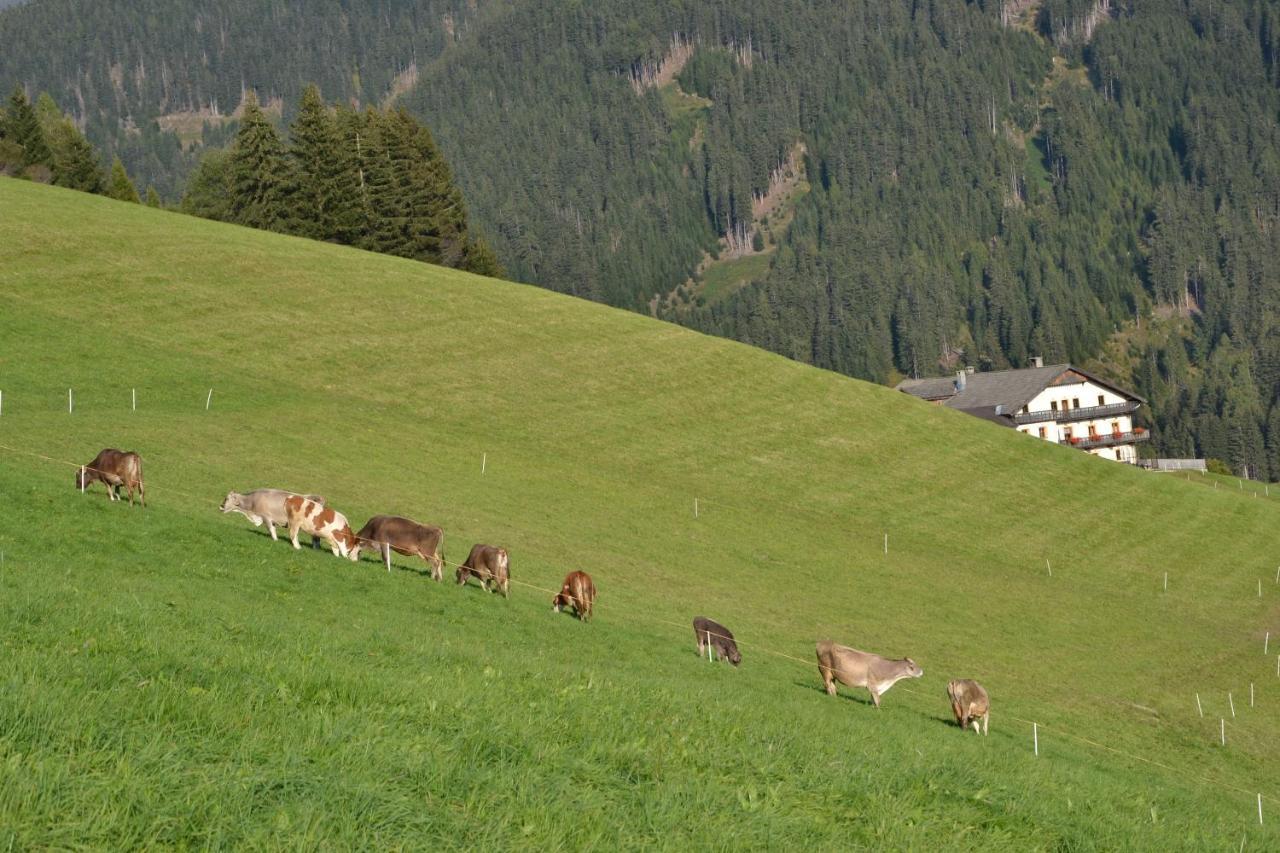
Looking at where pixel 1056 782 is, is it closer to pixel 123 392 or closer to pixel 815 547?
pixel 815 547

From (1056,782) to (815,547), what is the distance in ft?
109

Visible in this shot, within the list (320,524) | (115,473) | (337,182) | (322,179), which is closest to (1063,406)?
(337,182)

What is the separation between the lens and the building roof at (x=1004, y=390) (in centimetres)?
13462

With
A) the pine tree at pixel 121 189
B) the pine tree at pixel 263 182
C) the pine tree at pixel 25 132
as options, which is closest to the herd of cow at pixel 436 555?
the pine tree at pixel 263 182

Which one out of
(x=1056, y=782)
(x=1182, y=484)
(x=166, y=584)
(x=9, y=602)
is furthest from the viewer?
(x=1182, y=484)

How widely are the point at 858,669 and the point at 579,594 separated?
7.67 meters

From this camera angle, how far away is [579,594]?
32875mm

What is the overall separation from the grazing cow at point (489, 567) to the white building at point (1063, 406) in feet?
352

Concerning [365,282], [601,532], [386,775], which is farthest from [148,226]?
[386,775]

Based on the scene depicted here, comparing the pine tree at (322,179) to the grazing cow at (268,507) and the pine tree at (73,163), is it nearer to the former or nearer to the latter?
the pine tree at (73,163)

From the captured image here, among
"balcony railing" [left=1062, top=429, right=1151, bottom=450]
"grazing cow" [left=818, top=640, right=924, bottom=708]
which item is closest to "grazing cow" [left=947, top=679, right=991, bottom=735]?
"grazing cow" [left=818, top=640, right=924, bottom=708]

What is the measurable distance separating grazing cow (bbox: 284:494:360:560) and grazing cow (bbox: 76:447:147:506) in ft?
14.6

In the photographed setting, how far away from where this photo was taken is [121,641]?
12.7m

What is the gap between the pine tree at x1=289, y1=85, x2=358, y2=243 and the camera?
345 feet
